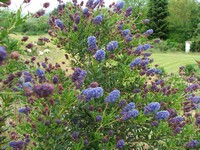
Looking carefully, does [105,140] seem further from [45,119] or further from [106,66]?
[106,66]

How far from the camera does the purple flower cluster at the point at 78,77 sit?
253 centimetres

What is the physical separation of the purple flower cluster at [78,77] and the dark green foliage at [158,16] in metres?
33.3

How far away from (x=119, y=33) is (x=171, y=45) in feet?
97.0

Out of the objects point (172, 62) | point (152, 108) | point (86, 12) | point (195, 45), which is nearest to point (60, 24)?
point (86, 12)

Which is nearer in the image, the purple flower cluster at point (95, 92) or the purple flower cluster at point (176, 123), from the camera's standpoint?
the purple flower cluster at point (95, 92)

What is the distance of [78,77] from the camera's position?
8.39 feet

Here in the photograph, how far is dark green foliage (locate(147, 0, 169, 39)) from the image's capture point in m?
35.4

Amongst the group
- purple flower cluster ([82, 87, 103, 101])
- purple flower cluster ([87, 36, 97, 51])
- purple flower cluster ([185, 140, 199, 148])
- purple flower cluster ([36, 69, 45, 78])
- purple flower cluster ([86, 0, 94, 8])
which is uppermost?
purple flower cluster ([86, 0, 94, 8])

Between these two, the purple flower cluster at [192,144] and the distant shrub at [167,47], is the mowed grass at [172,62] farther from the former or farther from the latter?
the purple flower cluster at [192,144]

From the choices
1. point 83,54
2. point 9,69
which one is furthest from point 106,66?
Answer: point 9,69

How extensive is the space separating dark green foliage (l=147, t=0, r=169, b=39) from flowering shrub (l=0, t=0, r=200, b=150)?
1277 inches

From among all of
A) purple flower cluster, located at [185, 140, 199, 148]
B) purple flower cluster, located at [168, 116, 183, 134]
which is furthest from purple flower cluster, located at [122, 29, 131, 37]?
purple flower cluster, located at [185, 140, 199, 148]

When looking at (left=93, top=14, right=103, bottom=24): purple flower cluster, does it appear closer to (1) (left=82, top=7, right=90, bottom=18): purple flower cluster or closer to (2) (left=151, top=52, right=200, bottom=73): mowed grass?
(1) (left=82, top=7, right=90, bottom=18): purple flower cluster

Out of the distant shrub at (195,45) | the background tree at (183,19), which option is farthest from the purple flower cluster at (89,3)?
the background tree at (183,19)
